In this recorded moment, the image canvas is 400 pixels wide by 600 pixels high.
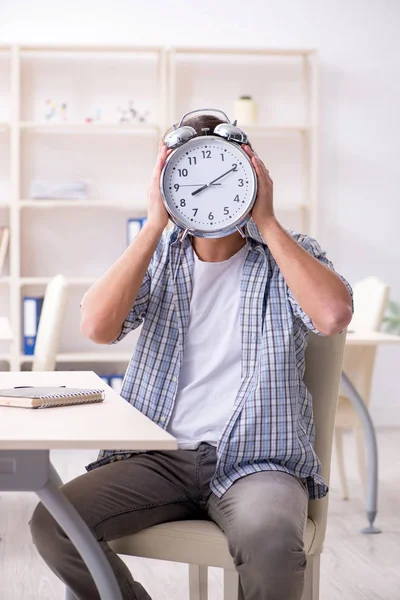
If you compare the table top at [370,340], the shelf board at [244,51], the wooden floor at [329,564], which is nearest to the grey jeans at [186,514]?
the wooden floor at [329,564]

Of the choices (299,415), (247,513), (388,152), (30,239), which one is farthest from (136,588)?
(388,152)

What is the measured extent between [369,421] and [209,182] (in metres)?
1.61

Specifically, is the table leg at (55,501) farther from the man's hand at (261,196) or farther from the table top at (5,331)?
the table top at (5,331)

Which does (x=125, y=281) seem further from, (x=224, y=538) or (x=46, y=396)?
(x=224, y=538)

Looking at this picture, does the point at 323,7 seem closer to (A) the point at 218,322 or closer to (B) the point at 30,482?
(A) the point at 218,322

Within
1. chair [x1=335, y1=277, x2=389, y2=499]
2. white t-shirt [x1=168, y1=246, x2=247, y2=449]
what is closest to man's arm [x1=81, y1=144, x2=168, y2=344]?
white t-shirt [x1=168, y1=246, x2=247, y2=449]

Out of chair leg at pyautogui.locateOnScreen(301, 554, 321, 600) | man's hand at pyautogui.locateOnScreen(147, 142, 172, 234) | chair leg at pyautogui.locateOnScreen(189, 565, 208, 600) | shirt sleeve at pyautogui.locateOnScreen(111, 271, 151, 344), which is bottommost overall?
chair leg at pyautogui.locateOnScreen(189, 565, 208, 600)

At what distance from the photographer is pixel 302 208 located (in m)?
4.82

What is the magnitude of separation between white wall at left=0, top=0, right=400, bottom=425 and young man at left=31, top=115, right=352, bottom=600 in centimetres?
338

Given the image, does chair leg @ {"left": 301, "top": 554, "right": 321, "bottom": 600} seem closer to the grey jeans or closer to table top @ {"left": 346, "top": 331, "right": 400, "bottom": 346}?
the grey jeans

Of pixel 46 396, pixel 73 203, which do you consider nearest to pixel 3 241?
pixel 73 203

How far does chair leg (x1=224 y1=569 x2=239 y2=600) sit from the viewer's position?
144 cm

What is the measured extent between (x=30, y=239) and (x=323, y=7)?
213cm

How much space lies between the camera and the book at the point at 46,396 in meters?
1.36
